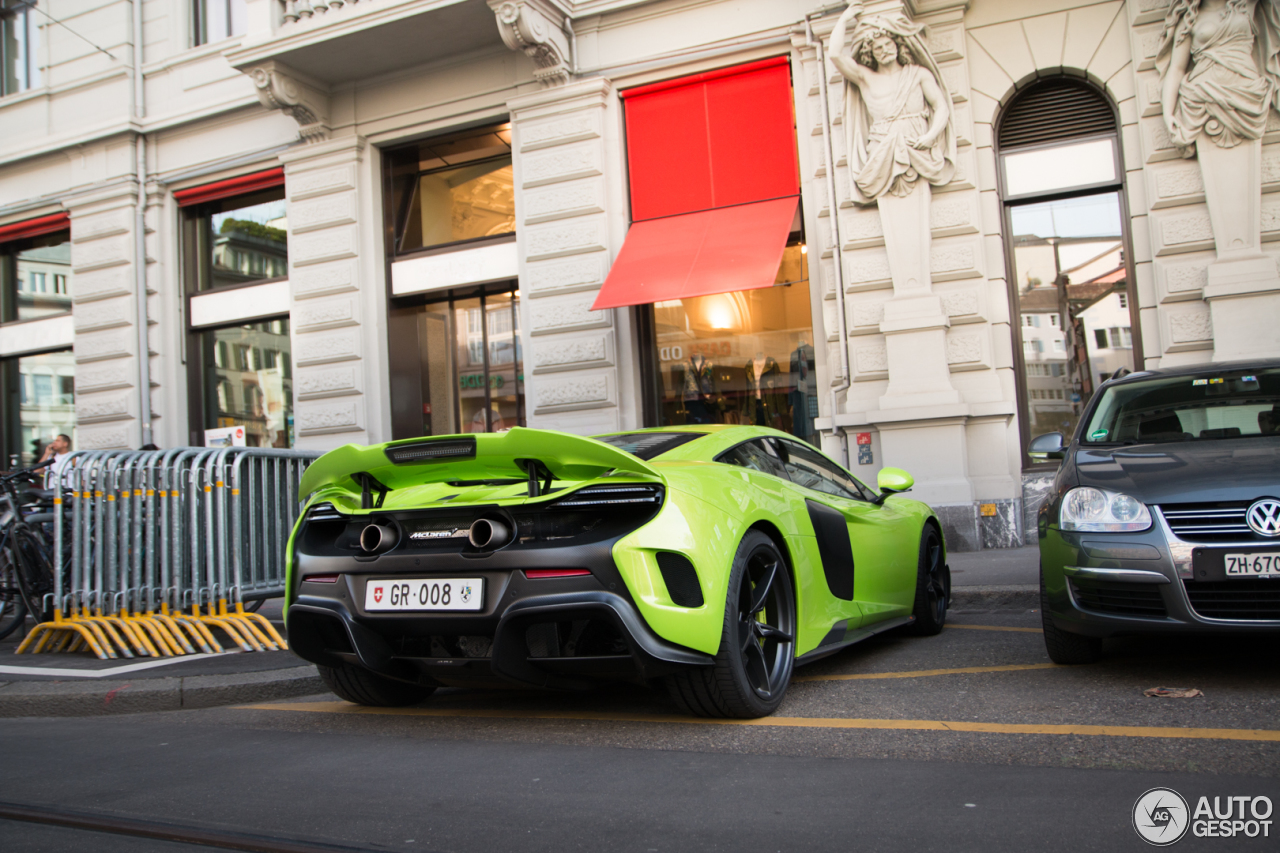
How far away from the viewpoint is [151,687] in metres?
4.97

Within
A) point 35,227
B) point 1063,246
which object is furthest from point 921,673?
point 35,227

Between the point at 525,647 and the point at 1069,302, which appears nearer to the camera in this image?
the point at 525,647

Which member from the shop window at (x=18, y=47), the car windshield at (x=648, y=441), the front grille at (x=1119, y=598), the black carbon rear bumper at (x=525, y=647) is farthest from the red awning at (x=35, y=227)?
the front grille at (x=1119, y=598)

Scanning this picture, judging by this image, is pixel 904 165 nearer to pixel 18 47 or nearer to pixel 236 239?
pixel 236 239

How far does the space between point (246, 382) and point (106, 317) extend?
2305mm

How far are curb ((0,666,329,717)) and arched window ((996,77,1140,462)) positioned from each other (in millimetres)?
7646

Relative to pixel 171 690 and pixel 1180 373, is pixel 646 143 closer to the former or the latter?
pixel 1180 373

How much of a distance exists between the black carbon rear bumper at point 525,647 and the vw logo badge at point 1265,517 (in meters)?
2.03

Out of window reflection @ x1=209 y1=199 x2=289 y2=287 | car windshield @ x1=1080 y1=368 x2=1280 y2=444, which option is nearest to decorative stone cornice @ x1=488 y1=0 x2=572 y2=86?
window reflection @ x1=209 y1=199 x2=289 y2=287

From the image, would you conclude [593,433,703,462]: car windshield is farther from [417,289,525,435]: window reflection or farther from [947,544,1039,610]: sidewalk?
[417,289,525,435]: window reflection

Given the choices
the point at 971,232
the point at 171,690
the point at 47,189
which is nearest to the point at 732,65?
the point at 971,232

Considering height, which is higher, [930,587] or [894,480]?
[894,480]

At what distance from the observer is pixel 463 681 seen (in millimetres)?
Result: 3742

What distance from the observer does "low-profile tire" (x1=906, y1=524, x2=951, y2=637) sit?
218 inches
